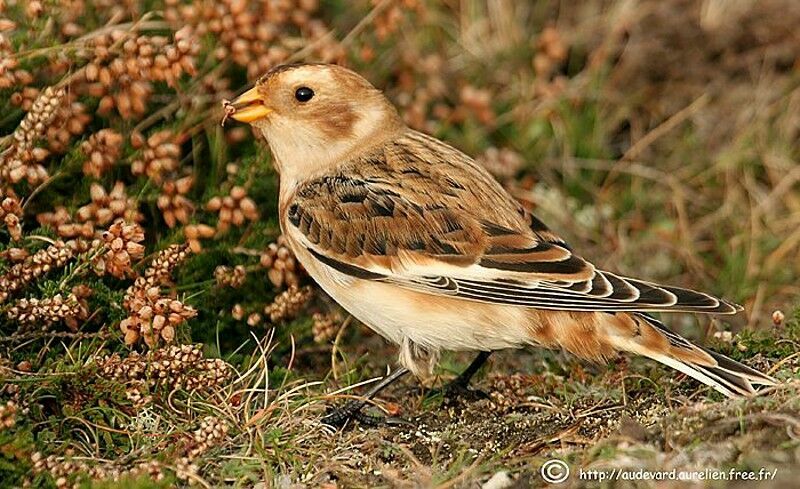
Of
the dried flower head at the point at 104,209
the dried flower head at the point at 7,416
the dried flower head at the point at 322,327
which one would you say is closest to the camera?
the dried flower head at the point at 7,416

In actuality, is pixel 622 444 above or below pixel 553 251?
below

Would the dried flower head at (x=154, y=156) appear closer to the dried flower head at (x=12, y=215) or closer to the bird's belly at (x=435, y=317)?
the dried flower head at (x=12, y=215)

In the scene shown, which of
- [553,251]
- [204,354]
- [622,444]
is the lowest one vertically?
[204,354]

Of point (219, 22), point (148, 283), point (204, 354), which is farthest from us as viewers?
point (219, 22)

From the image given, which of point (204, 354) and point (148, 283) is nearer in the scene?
point (148, 283)

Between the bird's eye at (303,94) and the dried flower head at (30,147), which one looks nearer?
the dried flower head at (30,147)

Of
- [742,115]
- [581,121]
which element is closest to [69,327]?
[581,121]

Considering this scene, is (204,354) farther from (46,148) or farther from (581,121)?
(581,121)

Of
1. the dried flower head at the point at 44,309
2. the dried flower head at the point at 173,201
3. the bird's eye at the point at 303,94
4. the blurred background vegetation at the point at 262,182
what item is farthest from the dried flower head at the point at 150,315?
the bird's eye at the point at 303,94

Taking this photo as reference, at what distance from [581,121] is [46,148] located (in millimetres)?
2810

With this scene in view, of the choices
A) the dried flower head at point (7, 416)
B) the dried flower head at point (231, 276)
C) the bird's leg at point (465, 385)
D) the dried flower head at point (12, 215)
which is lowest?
the bird's leg at point (465, 385)

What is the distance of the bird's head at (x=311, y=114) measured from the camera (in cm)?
418

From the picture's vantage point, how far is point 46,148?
167 inches

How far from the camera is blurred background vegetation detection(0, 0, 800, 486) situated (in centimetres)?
371
